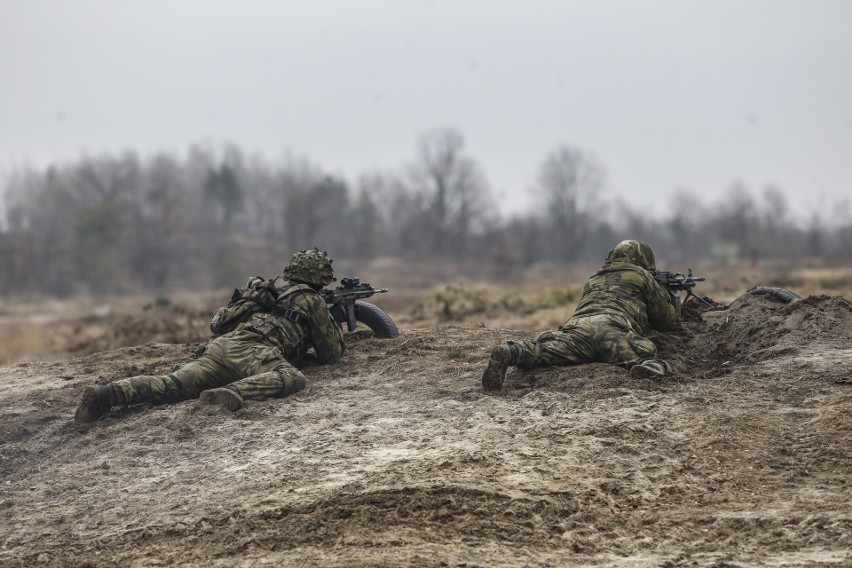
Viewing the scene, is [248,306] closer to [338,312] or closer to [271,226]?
[338,312]

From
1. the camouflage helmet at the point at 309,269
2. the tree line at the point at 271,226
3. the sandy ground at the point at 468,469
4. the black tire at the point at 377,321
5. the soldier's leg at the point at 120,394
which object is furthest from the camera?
the tree line at the point at 271,226

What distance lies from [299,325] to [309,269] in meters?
0.65

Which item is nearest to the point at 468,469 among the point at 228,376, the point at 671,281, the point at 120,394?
the point at 228,376

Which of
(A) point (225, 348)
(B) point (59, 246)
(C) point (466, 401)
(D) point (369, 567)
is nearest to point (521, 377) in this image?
(C) point (466, 401)

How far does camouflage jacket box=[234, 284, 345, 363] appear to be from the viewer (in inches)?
358

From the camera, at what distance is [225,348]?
28.8ft

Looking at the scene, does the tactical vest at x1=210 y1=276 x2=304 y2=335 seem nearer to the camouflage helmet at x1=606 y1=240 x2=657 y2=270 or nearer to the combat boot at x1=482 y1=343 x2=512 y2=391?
the combat boot at x1=482 y1=343 x2=512 y2=391


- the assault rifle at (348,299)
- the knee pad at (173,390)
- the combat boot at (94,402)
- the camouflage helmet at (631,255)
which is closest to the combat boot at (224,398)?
the knee pad at (173,390)

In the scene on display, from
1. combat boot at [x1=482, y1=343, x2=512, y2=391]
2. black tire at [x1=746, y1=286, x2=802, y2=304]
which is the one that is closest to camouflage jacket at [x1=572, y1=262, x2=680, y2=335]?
combat boot at [x1=482, y1=343, x2=512, y2=391]

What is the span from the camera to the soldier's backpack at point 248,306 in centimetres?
925

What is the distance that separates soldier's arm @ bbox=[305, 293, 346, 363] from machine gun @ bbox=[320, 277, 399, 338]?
82cm

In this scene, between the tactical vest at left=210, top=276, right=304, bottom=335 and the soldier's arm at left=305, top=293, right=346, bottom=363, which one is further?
the soldier's arm at left=305, top=293, right=346, bottom=363

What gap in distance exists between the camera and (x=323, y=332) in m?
9.51

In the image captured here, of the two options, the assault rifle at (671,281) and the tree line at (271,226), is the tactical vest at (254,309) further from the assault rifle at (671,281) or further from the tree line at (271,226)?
the tree line at (271,226)
